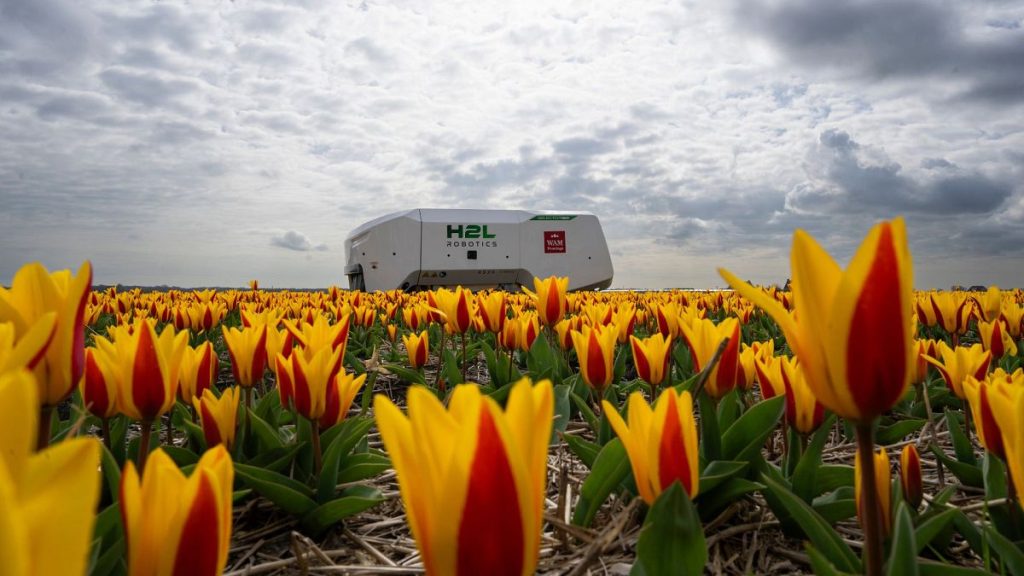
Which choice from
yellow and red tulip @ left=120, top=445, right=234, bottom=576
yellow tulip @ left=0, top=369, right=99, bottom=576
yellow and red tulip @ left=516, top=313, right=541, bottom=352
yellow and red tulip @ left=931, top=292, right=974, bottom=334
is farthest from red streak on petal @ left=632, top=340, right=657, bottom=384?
yellow and red tulip @ left=931, top=292, right=974, bottom=334

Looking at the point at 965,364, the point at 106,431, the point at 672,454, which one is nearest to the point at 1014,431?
the point at 672,454

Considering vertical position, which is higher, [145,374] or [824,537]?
[145,374]

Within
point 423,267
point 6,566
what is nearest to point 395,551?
point 6,566

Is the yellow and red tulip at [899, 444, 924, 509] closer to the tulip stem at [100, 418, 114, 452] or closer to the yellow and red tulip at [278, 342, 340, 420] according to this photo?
the yellow and red tulip at [278, 342, 340, 420]

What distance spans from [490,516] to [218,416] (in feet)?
5.53

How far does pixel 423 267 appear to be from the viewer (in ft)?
89.7

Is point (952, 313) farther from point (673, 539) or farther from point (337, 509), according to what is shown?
point (337, 509)

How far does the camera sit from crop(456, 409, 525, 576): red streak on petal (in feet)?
2.51

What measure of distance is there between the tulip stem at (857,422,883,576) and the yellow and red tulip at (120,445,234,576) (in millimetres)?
951

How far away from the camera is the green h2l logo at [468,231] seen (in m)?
27.8

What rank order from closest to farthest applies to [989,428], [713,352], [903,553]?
[903,553] → [989,428] → [713,352]

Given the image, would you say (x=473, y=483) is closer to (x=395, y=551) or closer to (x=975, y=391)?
(x=395, y=551)

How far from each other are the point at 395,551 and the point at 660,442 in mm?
1068

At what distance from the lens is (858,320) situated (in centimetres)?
99
